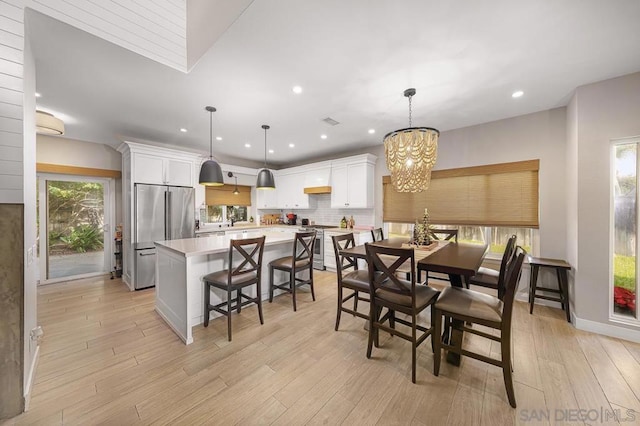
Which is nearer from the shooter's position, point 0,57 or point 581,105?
point 0,57

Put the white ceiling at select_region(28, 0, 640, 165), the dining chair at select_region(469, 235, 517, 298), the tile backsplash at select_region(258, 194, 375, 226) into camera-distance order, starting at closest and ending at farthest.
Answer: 1. the white ceiling at select_region(28, 0, 640, 165)
2. the dining chair at select_region(469, 235, 517, 298)
3. the tile backsplash at select_region(258, 194, 375, 226)

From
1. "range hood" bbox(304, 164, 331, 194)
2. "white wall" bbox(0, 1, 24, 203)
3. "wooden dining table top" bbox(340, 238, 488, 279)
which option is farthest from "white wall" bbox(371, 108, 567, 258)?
"white wall" bbox(0, 1, 24, 203)

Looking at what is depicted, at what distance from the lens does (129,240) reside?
3.96m

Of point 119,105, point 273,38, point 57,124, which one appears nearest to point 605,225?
point 273,38

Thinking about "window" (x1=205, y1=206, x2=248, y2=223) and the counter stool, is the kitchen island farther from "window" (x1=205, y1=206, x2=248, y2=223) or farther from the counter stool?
the counter stool

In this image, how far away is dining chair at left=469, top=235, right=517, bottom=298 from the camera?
2.13m

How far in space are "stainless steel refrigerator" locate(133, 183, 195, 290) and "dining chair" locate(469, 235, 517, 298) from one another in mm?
4591

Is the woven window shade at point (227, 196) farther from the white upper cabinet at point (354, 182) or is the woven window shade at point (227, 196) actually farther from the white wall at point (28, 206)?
the white wall at point (28, 206)

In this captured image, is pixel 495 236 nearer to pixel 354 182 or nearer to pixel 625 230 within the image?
pixel 625 230

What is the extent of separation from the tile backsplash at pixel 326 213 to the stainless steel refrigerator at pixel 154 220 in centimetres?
269

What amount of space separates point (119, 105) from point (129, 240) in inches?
87.3

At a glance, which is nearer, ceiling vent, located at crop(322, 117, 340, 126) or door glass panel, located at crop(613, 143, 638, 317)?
door glass panel, located at crop(613, 143, 638, 317)

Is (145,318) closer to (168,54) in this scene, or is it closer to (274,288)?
(274,288)

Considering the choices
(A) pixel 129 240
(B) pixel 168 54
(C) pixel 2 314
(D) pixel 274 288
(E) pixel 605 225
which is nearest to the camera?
(C) pixel 2 314
